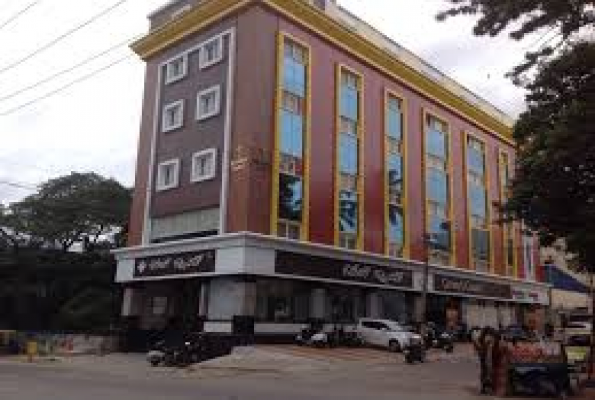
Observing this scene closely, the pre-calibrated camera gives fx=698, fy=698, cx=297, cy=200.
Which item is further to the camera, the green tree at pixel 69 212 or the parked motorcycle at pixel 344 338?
the green tree at pixel 69 212

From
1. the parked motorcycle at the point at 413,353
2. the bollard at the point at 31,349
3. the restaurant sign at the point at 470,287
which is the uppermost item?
the restaurant sign at the point at 470,287

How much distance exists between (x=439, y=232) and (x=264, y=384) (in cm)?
2782

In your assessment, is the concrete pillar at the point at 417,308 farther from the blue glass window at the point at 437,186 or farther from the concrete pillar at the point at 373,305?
the blue glass window at the point at 437,186

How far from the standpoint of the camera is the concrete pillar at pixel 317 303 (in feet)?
117

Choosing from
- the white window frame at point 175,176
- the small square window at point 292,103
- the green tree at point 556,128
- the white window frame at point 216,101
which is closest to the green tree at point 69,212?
the white window frame at point 175,176

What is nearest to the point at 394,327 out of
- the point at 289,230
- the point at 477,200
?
the point at 289,230

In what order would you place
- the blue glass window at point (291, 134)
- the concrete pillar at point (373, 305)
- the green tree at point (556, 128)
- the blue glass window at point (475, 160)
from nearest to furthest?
the green tree at point (556, 128)
the blue glass window at point (291, 134)
the concrete pillar at point (373, 305)
the blue glass window at point (475, 160)

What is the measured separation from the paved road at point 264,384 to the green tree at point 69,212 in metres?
29.5

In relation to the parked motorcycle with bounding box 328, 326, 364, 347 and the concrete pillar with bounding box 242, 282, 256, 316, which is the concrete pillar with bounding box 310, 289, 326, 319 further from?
the concrete pillar with bounding box 242, 282, 256, 316

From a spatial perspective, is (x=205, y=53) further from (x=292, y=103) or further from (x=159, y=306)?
(x=159, y=306)

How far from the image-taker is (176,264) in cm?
3534

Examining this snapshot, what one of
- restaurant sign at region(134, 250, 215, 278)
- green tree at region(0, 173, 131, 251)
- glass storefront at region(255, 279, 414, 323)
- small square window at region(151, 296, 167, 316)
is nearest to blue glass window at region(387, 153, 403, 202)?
glass storefront at region(255, 279, 414, 323)

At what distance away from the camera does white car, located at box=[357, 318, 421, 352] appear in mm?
33375

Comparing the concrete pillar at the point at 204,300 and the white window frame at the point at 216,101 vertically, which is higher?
the white window frame at the point at 216,101
